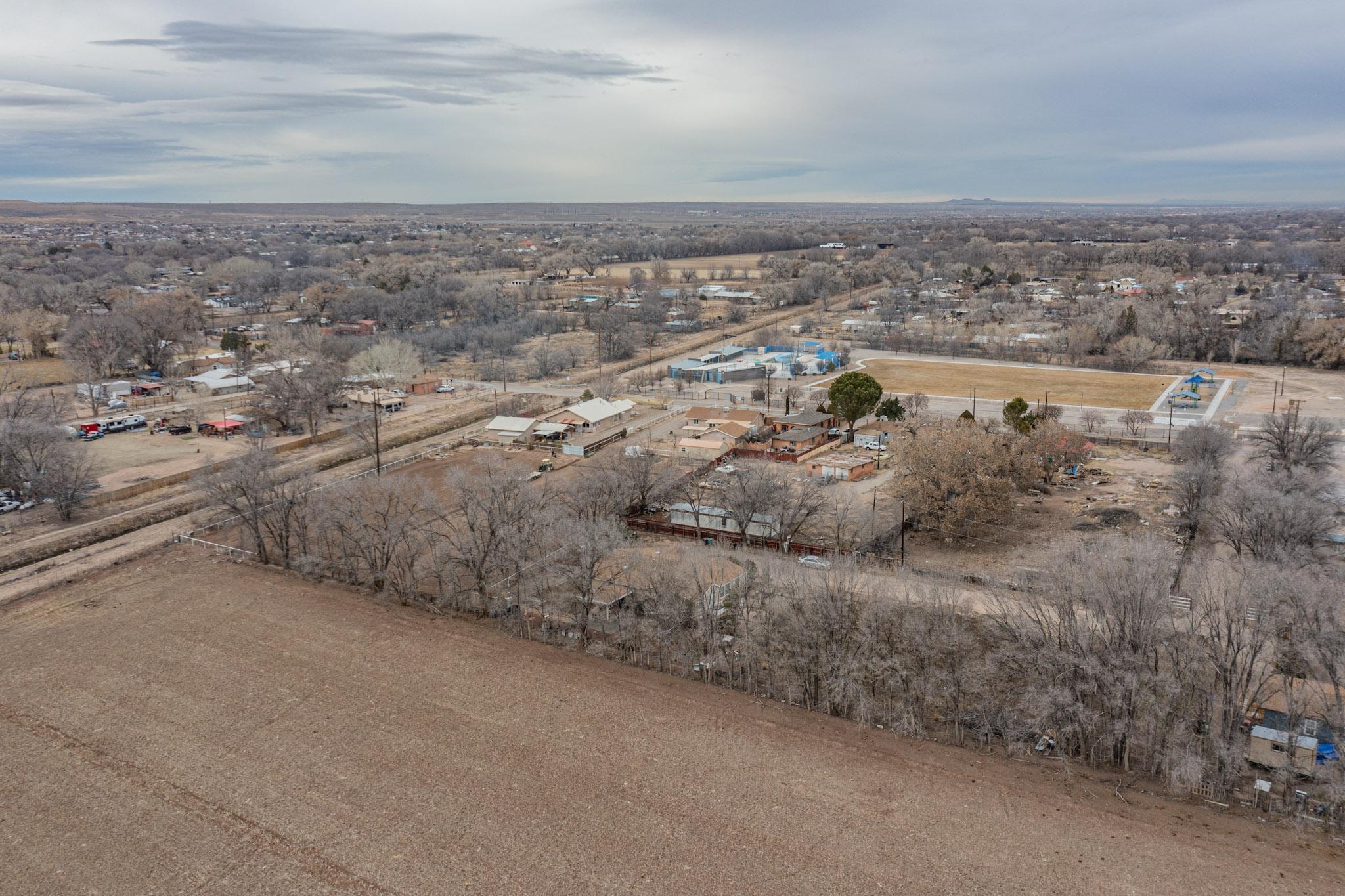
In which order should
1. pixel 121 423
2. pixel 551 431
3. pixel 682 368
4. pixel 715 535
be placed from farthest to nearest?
pixel 682 368 < pixel 121 423 < pixel 551 431 < pixel 715 535

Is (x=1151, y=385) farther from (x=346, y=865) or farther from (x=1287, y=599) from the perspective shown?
(x=346, y=865)

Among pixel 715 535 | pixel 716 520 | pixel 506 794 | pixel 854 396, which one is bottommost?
pixel 506 794

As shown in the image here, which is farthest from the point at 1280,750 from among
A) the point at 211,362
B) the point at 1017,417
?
the point at 211,362

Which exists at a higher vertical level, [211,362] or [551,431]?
[211,362]

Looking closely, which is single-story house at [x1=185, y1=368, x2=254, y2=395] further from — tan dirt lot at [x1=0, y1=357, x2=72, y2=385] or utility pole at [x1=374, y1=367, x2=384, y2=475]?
utility pole at [x1=374, y1=367, x2=384, y2=475]

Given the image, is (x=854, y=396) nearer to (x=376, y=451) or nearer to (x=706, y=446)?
(x=706, y=446)

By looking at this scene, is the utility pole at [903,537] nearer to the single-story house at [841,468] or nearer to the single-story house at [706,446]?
the single-story house at [841,468]

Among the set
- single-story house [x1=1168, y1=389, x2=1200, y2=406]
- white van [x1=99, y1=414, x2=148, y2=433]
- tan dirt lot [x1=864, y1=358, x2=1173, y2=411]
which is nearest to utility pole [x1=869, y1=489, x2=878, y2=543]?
tan dirt lot [x1=864, y1=358, x2=1173, y2=411]

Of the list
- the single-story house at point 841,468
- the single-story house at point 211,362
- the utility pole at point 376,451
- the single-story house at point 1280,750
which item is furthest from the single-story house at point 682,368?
the single-story house at point 1280,750
